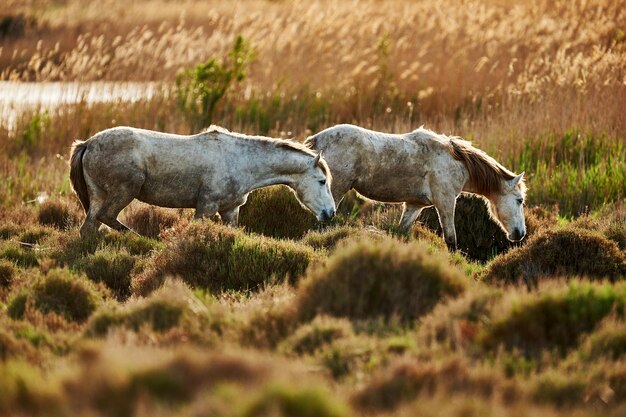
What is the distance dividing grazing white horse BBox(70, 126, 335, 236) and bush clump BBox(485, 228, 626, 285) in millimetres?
2157

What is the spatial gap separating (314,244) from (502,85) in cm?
980

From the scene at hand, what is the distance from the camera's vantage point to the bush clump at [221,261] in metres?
10.6

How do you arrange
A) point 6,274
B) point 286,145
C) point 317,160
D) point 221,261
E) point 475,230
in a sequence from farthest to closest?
point 475,230 → point 286,145 → point 317,160 → point 6,274 → point 221,261

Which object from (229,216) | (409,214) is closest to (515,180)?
(409,214)

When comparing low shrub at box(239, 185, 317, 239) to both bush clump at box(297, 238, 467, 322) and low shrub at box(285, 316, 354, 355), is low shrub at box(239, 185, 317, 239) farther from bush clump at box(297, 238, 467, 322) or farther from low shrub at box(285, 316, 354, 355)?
low shrub at box(285, 316, 354, 355)

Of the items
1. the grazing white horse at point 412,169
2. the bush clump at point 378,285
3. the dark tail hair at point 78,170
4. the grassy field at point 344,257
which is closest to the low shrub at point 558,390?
the grassy field at point 344,257

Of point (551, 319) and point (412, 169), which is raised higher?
point (551, 319)

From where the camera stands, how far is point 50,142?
18.9 metres

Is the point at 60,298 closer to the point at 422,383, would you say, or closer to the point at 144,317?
the point at 144,317

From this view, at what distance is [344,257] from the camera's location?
8.44 m

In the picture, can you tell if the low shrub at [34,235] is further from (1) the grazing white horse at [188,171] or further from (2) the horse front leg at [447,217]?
(2) the horse front leg at [447,217]

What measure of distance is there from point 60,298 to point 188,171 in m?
3.10

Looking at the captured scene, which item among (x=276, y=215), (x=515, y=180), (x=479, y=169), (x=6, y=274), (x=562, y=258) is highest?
(x=479, y=169)

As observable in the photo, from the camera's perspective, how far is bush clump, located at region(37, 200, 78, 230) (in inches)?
557
